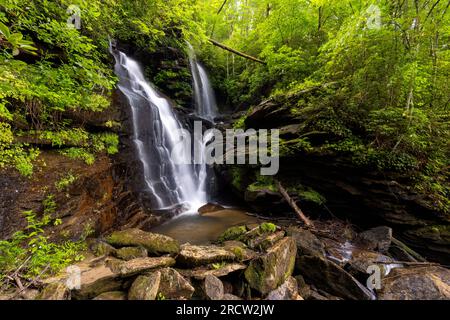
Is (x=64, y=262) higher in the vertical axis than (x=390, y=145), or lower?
lower

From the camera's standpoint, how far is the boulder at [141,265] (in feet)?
9.09

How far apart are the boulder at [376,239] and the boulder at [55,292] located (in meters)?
5.40

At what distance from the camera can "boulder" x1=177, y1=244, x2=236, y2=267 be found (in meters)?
3.29

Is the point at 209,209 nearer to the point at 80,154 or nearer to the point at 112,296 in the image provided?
the point at 80,154

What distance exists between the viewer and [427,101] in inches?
210

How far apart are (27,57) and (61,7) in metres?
1.23

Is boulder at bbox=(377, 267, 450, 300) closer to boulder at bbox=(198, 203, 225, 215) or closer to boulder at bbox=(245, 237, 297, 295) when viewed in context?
boulder at bbox=(245, 237, 297, 295)

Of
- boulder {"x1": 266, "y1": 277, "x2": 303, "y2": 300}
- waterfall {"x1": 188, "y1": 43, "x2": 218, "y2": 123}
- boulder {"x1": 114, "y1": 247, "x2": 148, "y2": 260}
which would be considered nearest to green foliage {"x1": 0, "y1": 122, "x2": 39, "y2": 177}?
boulder {"x1": 114, "y1": 247, "x2": 148, "y2": 260}

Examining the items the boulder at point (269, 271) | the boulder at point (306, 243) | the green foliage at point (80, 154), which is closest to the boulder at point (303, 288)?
the boulder at point (269, 271)

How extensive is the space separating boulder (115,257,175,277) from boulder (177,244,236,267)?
0.73ft

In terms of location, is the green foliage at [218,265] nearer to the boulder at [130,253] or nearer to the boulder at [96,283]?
the boulder at [130,253]

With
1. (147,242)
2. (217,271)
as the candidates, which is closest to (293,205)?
(217,271)
